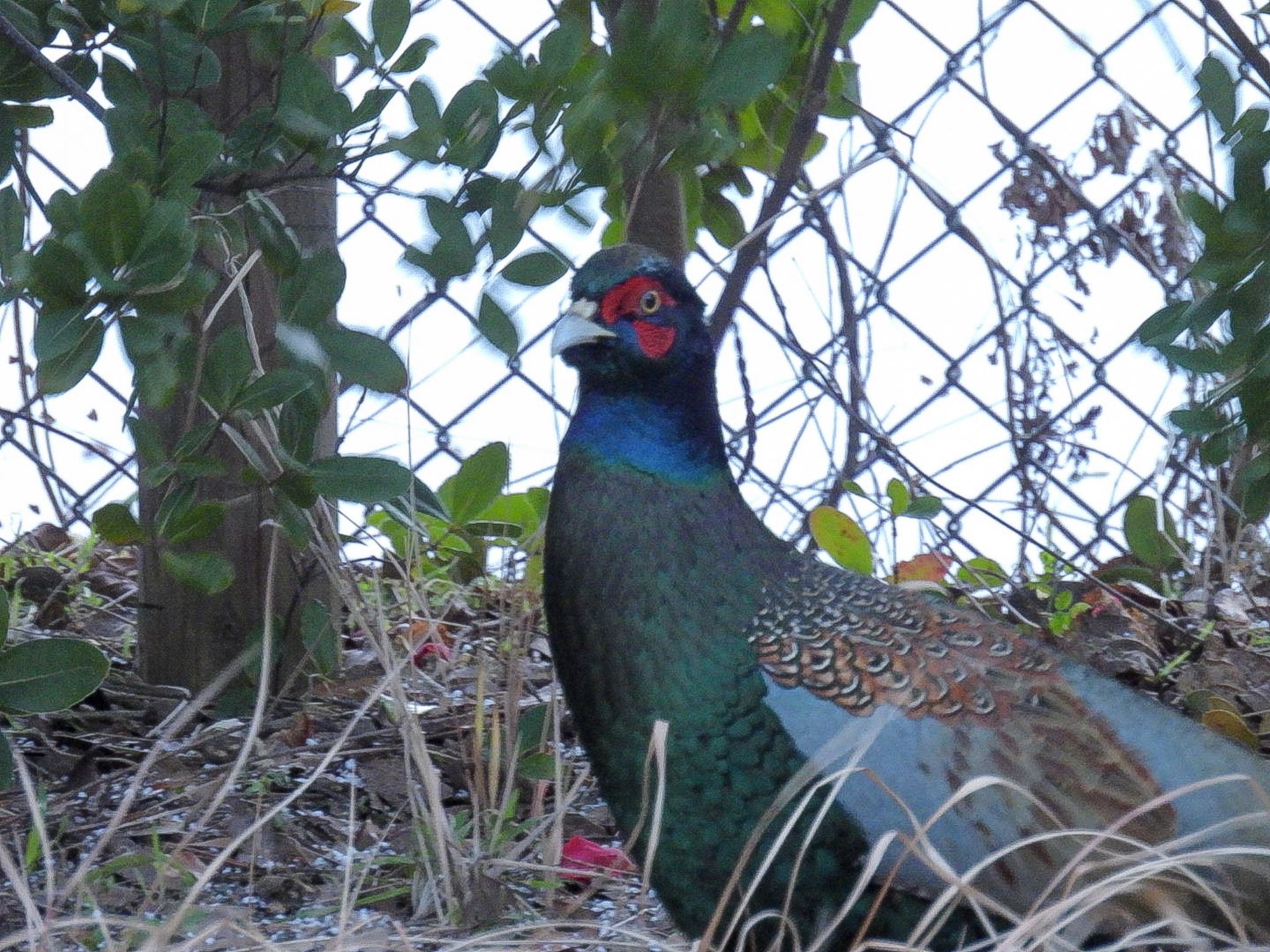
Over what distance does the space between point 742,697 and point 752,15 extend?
4.50 ft

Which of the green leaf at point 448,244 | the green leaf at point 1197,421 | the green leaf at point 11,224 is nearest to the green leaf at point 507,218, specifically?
the green leaf at point 448,244

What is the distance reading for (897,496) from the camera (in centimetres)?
295

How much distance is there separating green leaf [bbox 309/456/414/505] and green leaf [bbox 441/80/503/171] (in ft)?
1.33

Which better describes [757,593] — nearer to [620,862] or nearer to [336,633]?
[620,862]

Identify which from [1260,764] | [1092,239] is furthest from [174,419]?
[1092,239]

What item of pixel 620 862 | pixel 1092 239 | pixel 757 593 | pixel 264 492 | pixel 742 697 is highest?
pixel 1092 239

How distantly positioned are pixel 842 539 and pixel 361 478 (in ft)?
3.59

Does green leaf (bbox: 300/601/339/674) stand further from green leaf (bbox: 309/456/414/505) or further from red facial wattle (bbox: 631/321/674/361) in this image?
red facial wattle (bbox: 631/321/674/361)

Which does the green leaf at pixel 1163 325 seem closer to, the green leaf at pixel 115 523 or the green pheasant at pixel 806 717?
the green pheasant at pixel 806 717

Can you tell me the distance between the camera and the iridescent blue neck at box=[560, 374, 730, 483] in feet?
6.80

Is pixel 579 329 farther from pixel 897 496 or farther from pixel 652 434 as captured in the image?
pixel 897 496

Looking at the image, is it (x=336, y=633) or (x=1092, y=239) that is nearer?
(x=336, y=633)

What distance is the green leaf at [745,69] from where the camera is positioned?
6.43 feet

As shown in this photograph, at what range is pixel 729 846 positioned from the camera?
73.8 inches
